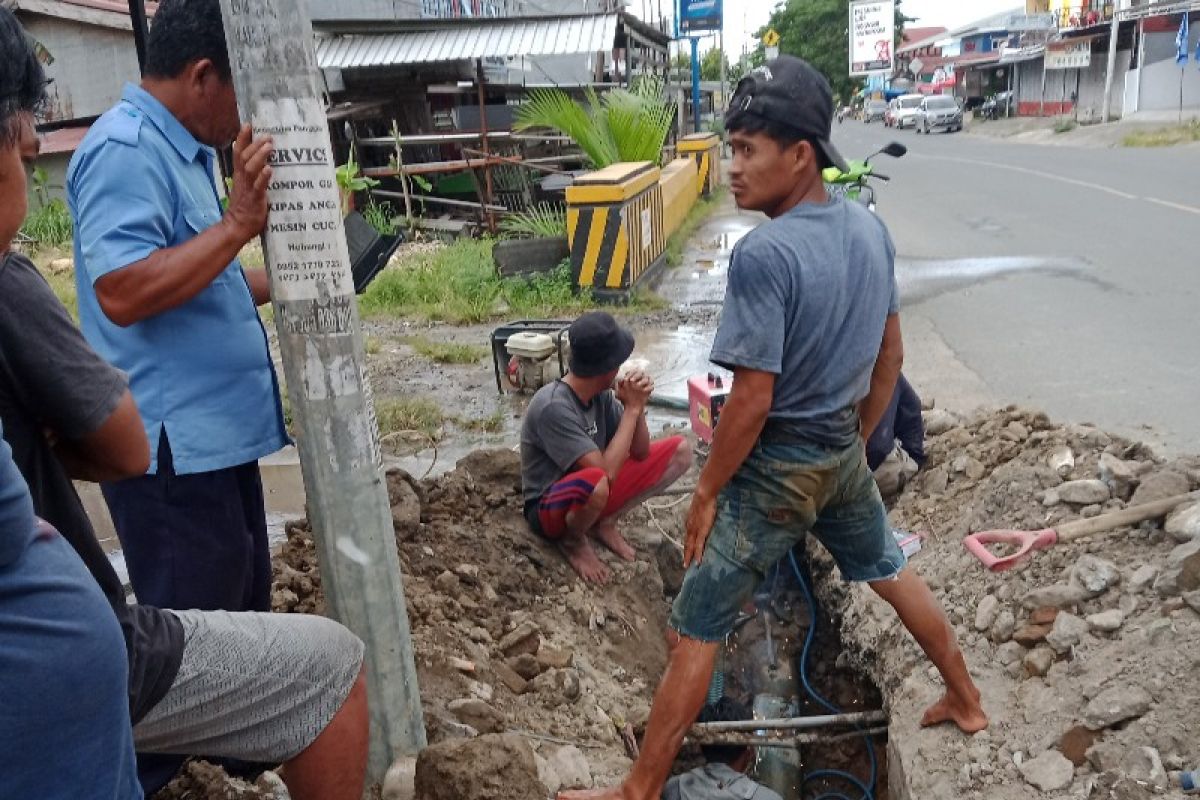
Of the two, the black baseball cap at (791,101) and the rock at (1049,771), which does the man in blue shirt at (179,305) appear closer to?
the black baseball cap at (791,101)

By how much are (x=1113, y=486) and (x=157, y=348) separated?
3343 mm

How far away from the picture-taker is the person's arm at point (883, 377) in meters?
2.97

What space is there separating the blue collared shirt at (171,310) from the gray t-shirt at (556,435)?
1.68 metres

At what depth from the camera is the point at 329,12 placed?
16.9 metres

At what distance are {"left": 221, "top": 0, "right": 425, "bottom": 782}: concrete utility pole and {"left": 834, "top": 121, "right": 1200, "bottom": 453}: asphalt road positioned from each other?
4195 millimetres

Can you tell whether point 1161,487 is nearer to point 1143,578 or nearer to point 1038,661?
point 1143,578

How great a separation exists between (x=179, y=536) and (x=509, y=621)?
1.56 meters

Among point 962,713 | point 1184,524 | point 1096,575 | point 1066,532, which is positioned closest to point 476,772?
point 962,713

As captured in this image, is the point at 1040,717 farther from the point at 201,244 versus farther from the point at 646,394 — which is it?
the point at 201,244

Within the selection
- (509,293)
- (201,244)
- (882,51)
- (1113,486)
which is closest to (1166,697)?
(1113,486)

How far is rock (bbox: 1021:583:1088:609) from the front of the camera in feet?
10.8

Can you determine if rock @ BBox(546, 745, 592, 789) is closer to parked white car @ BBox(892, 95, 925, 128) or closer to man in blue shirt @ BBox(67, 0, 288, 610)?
man in blue shirt @ BBox(67, 0, 288, 610)

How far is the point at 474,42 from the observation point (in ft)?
43.6

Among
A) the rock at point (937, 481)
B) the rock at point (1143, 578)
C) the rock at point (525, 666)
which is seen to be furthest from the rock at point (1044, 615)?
the rock at point (525, 666)
